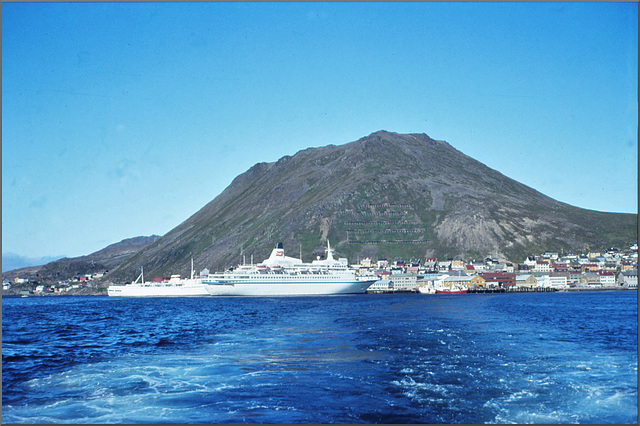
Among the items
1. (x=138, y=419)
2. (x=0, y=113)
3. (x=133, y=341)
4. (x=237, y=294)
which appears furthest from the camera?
(x=237, y=294)

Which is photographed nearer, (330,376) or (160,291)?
(330,376)

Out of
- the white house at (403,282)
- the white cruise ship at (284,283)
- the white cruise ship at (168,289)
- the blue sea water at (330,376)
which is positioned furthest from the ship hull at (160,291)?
the blue sea water at (330,376)

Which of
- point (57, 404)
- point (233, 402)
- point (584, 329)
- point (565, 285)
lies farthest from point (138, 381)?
point (565, 285)

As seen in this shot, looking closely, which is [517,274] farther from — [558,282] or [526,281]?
[558,282]

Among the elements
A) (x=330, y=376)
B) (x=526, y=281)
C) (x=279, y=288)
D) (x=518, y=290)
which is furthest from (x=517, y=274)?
(x=330, y=376)

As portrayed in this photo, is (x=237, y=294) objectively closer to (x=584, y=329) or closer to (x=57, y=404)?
(x=584, y=329)

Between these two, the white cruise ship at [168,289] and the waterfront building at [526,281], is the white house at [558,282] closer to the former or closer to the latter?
the waterfront building at [526,281]
